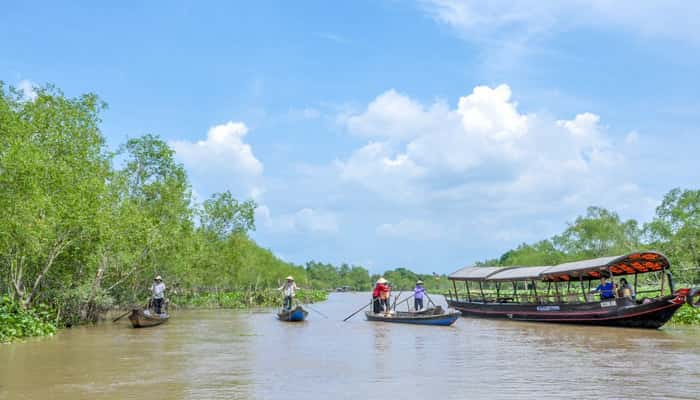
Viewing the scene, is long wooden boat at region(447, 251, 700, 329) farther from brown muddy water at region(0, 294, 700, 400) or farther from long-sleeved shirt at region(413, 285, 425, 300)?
long-sleeved shirt at region(413, 285, 425, 300)

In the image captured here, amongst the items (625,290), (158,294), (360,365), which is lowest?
(360,365)

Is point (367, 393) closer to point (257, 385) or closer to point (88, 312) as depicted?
point (257, 385)

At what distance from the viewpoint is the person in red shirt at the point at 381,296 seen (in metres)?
25.0

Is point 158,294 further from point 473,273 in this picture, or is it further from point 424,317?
point 473,273

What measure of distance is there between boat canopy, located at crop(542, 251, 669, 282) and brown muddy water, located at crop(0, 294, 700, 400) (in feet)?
7.12

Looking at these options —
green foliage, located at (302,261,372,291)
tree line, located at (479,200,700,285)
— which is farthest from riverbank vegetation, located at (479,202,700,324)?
green foliage, located at (302,261,372,291)

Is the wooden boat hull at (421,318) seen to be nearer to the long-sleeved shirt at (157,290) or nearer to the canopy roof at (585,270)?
the canopy roof at (585,270)

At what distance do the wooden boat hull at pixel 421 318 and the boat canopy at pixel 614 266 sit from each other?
435 cm

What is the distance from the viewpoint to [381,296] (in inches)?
994

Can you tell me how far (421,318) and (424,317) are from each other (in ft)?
0.47

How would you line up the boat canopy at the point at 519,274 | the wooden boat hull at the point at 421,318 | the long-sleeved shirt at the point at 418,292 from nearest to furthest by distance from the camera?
the wooden boat hull at the point at 421,318, the boat canopy at the point at 519,274, the long-sleeved shirt at the point at 418,292

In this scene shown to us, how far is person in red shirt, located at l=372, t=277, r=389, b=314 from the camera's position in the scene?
2505 cm

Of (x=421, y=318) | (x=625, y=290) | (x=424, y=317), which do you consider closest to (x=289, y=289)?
(x=421, y=318)

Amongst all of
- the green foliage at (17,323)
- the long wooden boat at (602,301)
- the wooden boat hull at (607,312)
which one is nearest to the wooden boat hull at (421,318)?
the wooden boat hull at (607,312)
